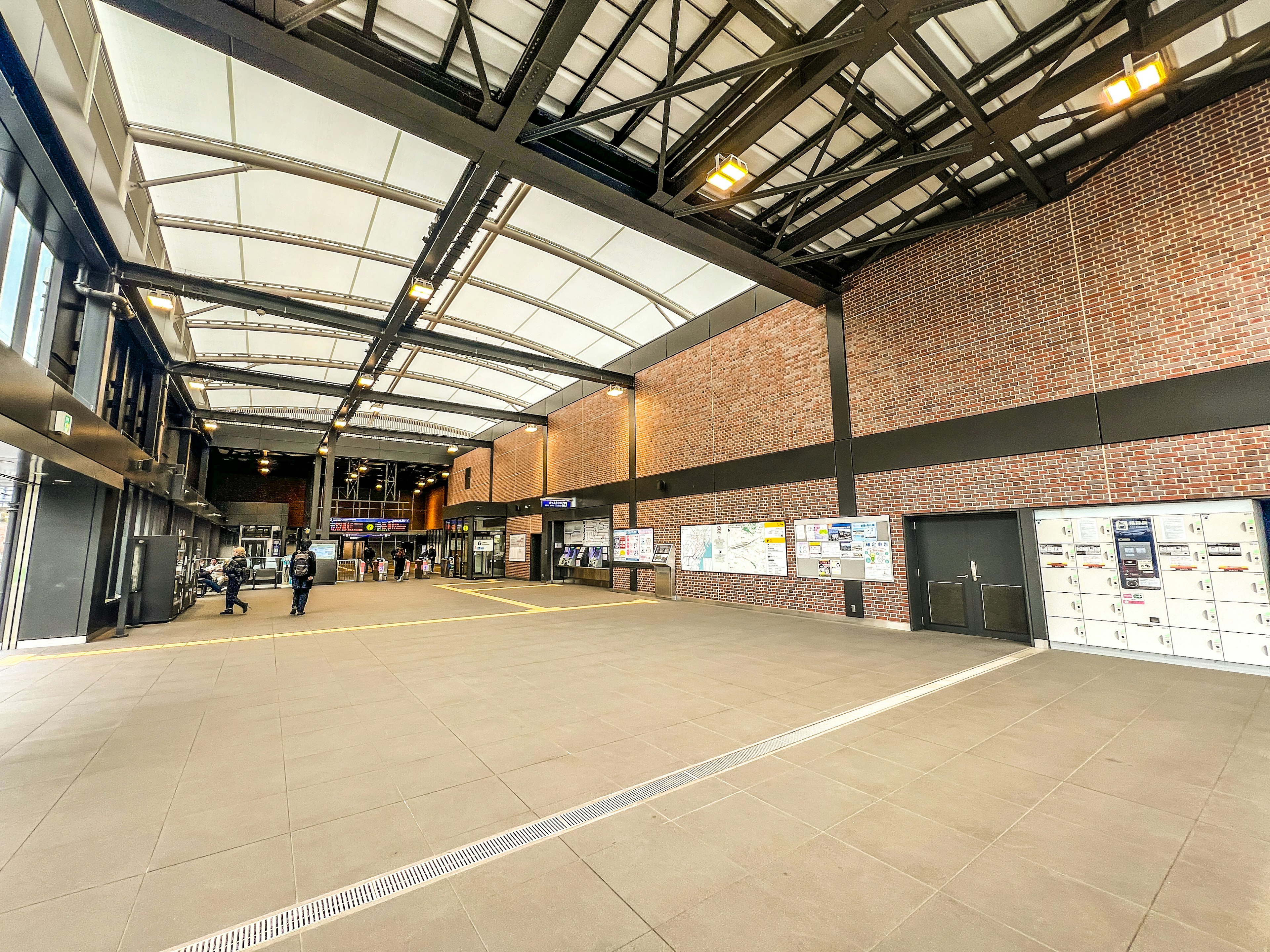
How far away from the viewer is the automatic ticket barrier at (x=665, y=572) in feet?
44.5

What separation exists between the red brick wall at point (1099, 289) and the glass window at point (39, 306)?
12.9m

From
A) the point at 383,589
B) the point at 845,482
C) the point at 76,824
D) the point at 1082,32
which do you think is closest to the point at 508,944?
the point at 76,824

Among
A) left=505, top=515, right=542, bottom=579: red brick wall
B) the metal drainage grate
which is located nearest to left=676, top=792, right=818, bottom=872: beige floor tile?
the metal drainage grate

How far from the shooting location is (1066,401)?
7.05 metres

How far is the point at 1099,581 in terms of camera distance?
6777 millimetres

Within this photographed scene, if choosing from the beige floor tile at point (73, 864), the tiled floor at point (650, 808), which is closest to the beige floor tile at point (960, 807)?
the tiled floor at point (650, 808)

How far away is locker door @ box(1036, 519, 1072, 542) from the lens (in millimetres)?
7121

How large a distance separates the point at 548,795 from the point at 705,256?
792cm

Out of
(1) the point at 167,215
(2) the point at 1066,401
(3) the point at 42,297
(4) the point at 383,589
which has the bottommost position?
(4) the point at 383,589

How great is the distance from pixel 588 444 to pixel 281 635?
430 inches

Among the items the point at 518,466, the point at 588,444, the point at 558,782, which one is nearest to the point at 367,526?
the point at 518,466

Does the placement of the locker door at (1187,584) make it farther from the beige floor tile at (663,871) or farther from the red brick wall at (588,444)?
the red brick wall at (588,444)

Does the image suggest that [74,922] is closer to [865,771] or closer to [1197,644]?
[865,771]

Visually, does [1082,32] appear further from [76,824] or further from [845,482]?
[76,824]
